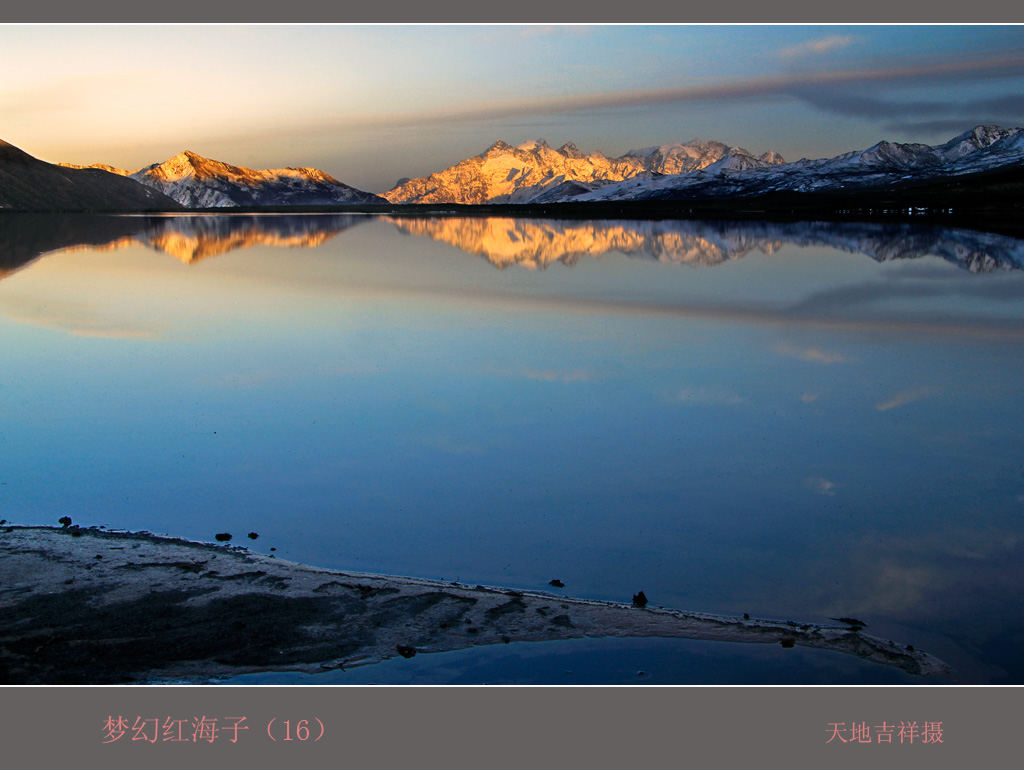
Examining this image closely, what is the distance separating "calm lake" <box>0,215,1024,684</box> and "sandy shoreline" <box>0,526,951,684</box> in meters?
0.30

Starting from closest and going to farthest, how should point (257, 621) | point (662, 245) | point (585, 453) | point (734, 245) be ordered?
1. point (257, 621)
2. point (585, 453)
3. point (734, 245)
4. point (662, 245)

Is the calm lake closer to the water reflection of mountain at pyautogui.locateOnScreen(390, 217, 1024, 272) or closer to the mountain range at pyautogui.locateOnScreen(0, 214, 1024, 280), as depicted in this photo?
the mountain range at pyautogui.locateOnScreen(0, 214, 1024, 280)

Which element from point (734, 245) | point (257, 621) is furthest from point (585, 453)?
point (734, 245)

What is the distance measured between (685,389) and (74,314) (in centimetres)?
1945

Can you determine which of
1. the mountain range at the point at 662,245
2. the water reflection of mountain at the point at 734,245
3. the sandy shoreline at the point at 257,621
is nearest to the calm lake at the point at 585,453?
the sandy shoreline at the point at 257,621

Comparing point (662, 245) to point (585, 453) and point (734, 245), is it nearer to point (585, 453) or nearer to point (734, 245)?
point (734, 245)

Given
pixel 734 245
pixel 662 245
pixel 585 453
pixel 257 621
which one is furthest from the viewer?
pixel 662 245

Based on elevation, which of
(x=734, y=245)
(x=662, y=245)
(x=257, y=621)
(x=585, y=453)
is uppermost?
(x=734, y=245)

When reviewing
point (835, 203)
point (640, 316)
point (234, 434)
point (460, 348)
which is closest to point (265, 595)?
point (234, 434)

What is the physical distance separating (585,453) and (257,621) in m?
6.34

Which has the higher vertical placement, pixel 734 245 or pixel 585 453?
pixel 734 245

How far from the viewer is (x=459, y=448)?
13.9 metres

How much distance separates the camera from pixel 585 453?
13.7m

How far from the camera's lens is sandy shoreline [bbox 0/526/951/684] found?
25.7 ft
